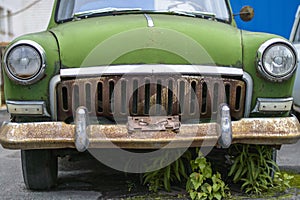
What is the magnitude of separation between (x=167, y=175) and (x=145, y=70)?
0.80m

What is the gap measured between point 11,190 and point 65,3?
1.67m

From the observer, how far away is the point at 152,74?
2.68 meters

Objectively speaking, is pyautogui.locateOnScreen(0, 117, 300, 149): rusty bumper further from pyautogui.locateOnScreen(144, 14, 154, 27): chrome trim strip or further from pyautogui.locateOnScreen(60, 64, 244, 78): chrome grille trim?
pyautogui.locateOnScreen(144, 14, 154, 27): chrome trim strip

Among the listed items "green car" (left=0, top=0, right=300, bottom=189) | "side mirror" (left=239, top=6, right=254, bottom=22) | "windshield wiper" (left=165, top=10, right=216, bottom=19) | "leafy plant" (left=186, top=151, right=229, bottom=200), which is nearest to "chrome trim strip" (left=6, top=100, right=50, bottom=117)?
"green car" (left=0, top=0, right=300, bottom=189)

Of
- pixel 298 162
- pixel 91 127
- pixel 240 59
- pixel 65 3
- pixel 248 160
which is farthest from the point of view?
pixel 298 162

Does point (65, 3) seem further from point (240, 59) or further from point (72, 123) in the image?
point (240, 59)

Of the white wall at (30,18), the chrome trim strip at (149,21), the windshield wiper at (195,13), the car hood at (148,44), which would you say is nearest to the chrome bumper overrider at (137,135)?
the car hood at (148,44)

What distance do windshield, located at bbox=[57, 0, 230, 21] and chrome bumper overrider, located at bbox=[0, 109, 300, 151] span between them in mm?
1231

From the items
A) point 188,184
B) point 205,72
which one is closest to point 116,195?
point 188,184

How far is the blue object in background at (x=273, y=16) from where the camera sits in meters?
8.25

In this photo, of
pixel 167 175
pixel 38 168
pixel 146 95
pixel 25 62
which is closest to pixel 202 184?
pixel 167 175

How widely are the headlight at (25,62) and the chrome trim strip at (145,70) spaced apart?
15 cm

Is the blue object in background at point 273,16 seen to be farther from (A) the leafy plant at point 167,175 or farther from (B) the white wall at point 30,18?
(B) the white wall at point 30,18

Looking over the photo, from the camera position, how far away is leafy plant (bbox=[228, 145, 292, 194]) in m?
3.04
